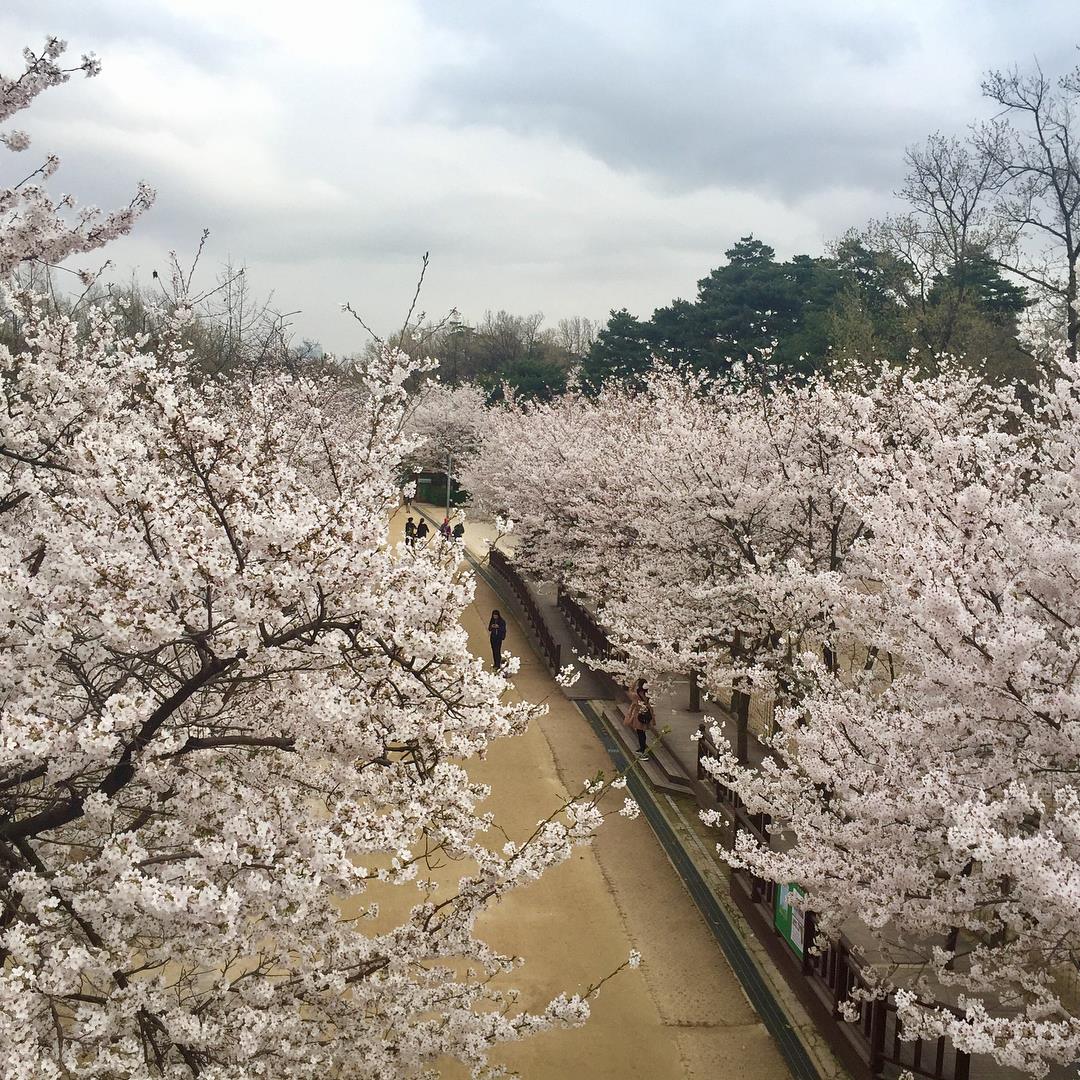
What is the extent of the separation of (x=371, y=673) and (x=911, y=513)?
5.09 meters

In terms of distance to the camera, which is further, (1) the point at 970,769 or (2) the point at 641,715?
(2) the point at 641,715

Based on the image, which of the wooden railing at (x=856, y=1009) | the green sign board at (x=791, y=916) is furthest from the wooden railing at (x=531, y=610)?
the wooden railing at (x=856, y=1009)

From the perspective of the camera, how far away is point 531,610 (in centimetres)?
2609

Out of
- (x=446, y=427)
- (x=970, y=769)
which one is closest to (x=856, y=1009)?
(x=970, y=769)

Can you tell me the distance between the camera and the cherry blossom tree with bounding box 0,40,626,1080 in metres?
4.36

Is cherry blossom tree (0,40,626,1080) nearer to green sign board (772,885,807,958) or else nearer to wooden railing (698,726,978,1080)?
wooden railing (698,726,978,1080)

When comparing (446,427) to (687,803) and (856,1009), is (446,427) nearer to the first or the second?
(687,803)

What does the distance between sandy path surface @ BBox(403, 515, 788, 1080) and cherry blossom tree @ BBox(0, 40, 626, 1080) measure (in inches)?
116

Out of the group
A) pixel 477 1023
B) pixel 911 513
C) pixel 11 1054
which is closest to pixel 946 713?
pixel 911 513

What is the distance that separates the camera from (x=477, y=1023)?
585 cm

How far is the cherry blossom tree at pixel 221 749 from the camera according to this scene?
4.36 meters

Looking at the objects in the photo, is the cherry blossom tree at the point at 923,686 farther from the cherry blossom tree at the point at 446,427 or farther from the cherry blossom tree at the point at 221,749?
the cherry blossom tree at the point at 446,427

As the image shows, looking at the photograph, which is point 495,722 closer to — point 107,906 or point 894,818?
point 107,906

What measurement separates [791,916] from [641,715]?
6613mm
